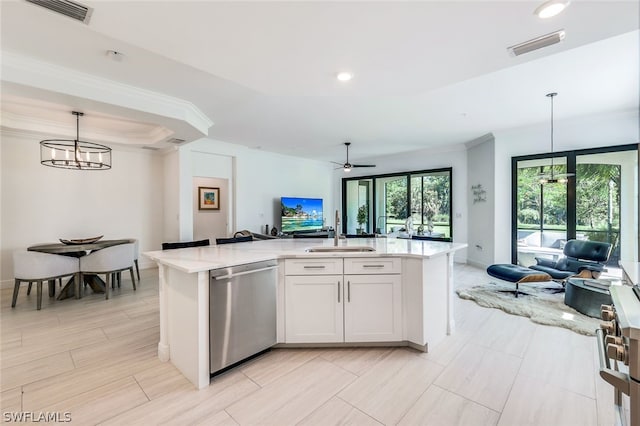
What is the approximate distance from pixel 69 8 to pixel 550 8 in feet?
8.94

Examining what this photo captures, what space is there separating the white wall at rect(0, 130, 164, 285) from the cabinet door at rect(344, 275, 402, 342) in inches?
210

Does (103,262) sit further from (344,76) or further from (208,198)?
(344,76)

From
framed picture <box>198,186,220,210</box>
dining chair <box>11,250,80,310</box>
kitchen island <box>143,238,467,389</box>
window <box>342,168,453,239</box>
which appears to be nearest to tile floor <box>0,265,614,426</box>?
kitchen island <box>143,238,467,389</box>

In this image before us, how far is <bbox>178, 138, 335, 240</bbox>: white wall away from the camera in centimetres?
565

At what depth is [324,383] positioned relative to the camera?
6.90 feet

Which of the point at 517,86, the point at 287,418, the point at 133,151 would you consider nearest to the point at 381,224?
the point at 517,86

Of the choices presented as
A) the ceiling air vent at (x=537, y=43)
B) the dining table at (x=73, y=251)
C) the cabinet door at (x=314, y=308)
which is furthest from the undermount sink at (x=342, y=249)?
the dining table at (x=73, y=251)

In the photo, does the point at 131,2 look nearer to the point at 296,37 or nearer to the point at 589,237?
the point at 296,37

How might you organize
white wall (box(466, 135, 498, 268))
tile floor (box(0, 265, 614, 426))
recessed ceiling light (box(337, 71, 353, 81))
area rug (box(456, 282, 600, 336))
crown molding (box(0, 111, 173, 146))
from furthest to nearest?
white wall (box(466, 135, 498, 268)) < crown molding (box(0, 111, 173, 146)) < area rug (box(456, 282, 600, 336)) < recessed ceiling light (box(337, 71, 353, 81)) < tile floor (box(0, 265, 614, 426))

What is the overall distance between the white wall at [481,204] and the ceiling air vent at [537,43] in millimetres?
4290

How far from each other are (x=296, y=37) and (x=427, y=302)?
93.2 inches

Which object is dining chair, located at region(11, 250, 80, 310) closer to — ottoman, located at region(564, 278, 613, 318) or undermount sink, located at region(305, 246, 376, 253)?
undermount sink, located at region(305, 246, 376, 253)

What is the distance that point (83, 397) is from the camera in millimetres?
1968

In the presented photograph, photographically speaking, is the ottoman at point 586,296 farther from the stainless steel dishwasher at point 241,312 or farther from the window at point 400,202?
the stainless steel dishwasher at point 241,312
